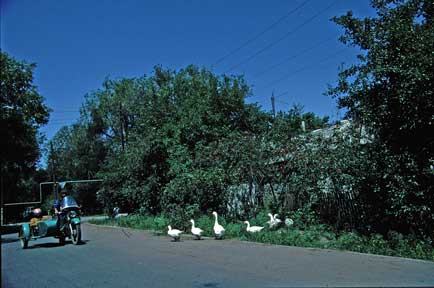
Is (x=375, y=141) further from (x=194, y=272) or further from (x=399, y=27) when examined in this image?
(x=194, y=272)

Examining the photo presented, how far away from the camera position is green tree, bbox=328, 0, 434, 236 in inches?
387

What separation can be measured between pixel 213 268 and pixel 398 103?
5846 millimetres

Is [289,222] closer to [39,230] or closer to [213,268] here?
[213,268]

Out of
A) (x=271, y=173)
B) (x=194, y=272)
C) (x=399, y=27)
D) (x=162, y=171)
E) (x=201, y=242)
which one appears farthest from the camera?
(x=162, y=171)

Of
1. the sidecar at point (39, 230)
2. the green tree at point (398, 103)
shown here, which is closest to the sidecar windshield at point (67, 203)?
the sidecar at point (39, 230)

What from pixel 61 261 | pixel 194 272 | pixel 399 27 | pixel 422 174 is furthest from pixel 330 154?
pixel 61 261

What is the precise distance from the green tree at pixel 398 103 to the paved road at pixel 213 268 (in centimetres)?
187

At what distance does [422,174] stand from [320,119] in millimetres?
35006

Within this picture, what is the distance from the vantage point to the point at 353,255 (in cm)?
973

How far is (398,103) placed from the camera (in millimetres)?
10406

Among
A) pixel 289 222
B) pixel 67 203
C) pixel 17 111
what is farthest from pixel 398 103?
pixel 17 111

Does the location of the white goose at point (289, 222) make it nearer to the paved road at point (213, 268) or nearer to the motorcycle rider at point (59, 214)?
the paved road at point (213, 268)

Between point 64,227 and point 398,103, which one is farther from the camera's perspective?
point 64,227

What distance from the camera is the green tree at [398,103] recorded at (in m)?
9.83
